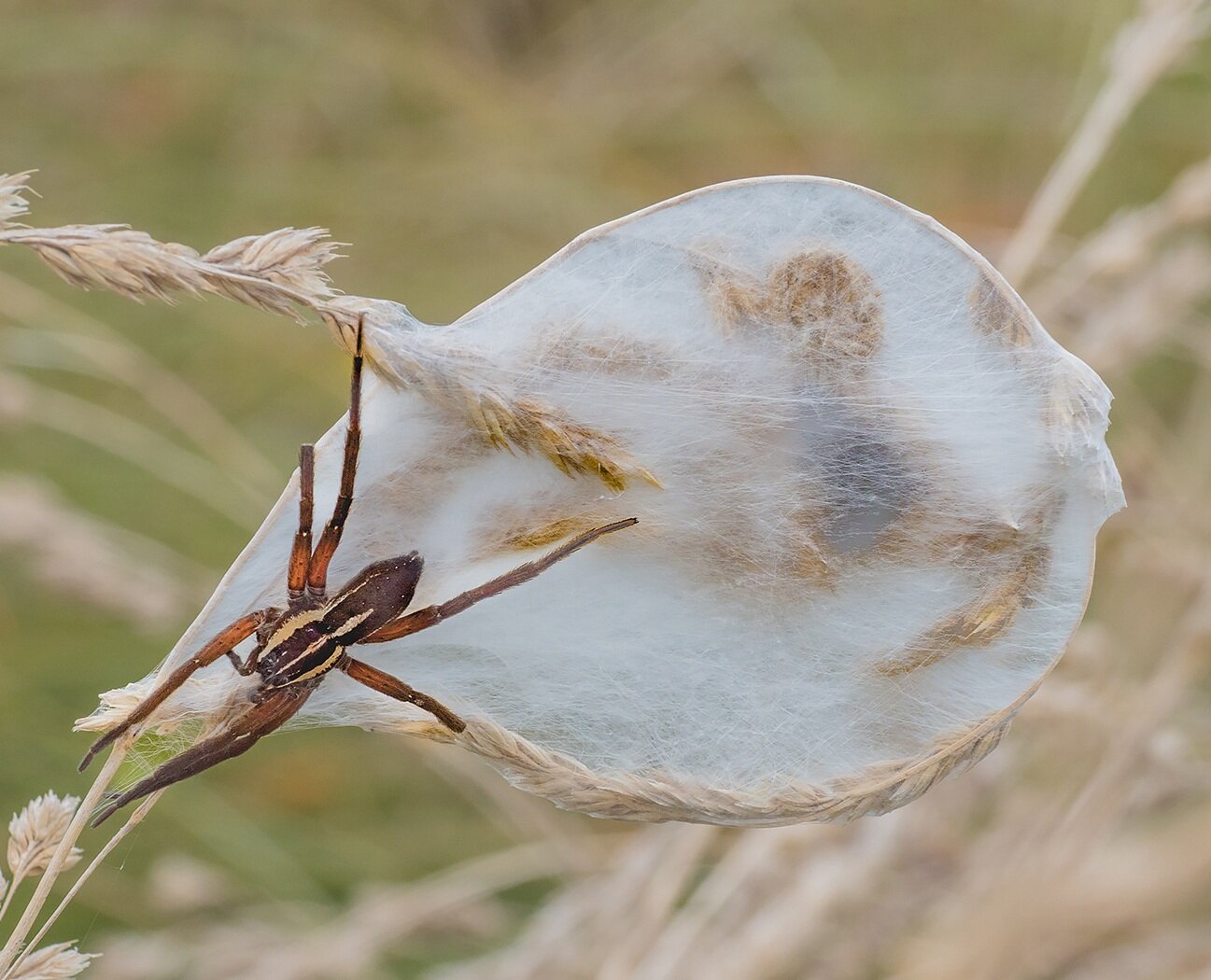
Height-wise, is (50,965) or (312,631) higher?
(312,631)

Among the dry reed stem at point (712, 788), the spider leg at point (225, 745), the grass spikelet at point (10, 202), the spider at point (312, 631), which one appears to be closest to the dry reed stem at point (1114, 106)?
the dry reed stem at point (712, 788)

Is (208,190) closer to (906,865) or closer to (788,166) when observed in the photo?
(788,166)

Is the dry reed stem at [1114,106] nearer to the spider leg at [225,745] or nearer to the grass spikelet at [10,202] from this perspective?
the spider leg at [225,745]

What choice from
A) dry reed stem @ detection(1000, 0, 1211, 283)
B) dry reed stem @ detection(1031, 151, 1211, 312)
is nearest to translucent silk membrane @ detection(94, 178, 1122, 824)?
dry reed stem @ detection(1000, 0, 1211, 283)

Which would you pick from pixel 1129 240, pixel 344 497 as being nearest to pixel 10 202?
pixel 344 497

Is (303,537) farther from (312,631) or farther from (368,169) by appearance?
(368,169)

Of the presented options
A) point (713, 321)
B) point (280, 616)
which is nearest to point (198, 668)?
point (280, 616)
